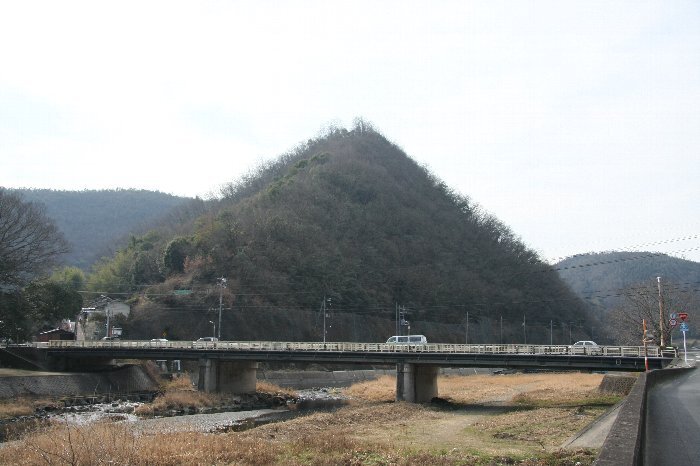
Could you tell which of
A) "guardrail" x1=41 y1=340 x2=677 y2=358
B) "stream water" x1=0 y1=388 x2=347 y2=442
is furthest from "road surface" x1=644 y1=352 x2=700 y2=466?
"stream water" x1=0 y1=388 x2=347 y2=442

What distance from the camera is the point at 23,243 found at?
205 feet

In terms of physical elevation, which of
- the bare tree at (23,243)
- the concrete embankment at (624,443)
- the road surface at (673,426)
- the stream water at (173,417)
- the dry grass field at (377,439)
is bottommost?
the stream water at (173,417)

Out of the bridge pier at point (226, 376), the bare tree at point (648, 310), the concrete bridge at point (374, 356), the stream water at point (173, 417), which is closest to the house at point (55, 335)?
the concrete bridge at point (374, 356)

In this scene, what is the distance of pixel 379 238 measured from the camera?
14062 cm

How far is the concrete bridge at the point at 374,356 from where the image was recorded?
153ft

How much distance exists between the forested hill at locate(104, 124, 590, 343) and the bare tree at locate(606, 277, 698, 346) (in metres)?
31.3

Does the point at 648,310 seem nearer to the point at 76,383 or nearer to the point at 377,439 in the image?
the point at 377,439

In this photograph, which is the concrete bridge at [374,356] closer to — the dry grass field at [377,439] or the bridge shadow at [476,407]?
the bridge shadow at [476,407]

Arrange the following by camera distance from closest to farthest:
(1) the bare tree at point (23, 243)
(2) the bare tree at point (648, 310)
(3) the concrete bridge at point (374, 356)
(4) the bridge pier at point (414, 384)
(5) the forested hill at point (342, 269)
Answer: (3) the concrete bridge at point (374, 356), (4) the bridge pier at point (414, 384), (1) the bare tree at point (23, 243), (2) the bare tree at point (648, 310), (5) the forested hill at point (342, 269)

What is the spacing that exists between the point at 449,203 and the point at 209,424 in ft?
509

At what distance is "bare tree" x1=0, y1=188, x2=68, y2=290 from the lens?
60344 millimetres

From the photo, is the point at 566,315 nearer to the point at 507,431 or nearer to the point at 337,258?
the point at 337,258

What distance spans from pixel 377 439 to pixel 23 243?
49590mm

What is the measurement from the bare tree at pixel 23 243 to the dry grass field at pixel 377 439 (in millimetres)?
36204
